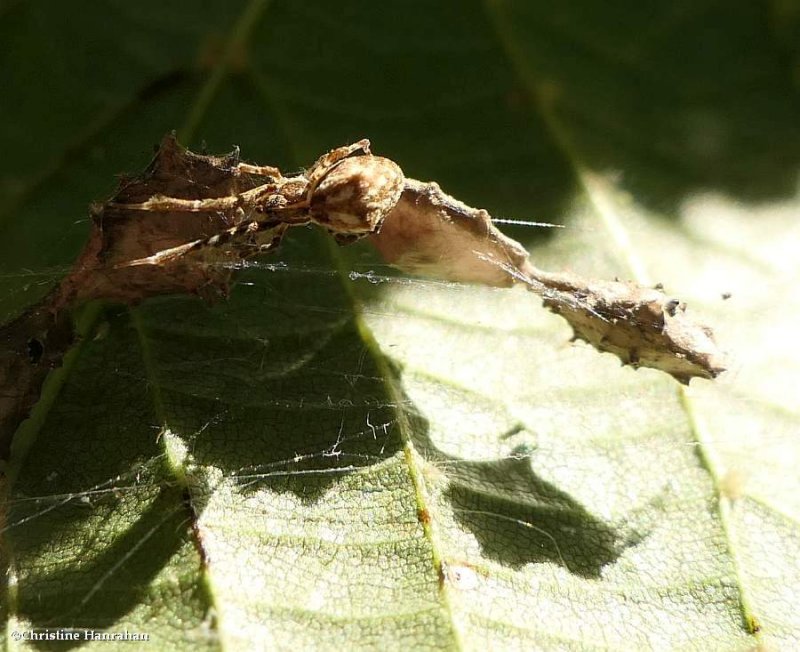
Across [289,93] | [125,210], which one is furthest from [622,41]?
[125,210]

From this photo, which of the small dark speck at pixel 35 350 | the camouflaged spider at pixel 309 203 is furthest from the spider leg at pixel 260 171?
the small dark speck at pixel 35 350

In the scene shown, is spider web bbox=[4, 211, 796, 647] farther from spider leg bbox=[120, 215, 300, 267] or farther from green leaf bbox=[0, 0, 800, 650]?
spider leg bbox=[120, 215, 300, 267]

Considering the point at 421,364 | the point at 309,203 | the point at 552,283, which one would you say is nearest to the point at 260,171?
the point at 309,203

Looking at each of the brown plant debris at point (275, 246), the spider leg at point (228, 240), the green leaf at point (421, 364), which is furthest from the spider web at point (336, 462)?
the spider leg at point (228, 240)

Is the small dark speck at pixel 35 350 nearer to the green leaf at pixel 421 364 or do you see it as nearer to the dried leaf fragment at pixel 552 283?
the green leaf at pixel 421 364

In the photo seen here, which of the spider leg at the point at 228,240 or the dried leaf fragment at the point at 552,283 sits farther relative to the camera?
the dried leaf fragment at the point at 552,283

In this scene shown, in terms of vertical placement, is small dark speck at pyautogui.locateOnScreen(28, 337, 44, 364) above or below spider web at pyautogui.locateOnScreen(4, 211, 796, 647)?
above

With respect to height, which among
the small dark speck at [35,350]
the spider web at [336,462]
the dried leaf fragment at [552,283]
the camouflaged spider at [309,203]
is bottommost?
the spider web at [336,462]

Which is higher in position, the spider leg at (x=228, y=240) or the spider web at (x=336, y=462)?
the spider leg at (x=228, y=240)

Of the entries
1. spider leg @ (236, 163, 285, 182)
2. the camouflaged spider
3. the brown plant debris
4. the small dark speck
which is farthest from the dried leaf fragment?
the small dark speck

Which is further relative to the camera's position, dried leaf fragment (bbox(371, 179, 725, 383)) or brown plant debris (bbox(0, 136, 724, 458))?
dried leaf fragment (bbox(371, 179, 725, 383))
